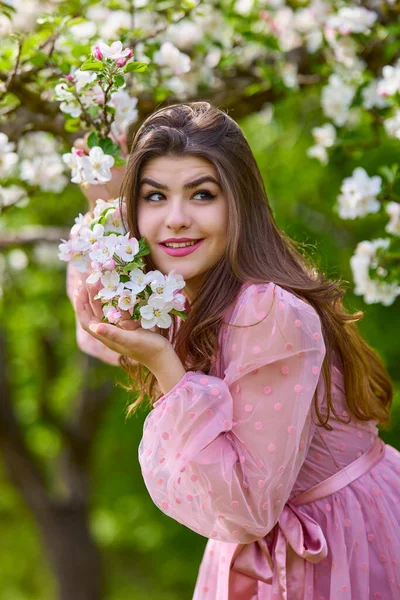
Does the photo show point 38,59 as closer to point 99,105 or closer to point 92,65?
point 99,105

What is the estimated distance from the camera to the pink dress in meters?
1.98

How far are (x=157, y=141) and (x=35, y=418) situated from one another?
331 inches

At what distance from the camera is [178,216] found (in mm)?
2107

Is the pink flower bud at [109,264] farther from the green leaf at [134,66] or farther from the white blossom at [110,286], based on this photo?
the green leaf at [134,66]

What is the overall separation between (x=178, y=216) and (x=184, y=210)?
0.03 m

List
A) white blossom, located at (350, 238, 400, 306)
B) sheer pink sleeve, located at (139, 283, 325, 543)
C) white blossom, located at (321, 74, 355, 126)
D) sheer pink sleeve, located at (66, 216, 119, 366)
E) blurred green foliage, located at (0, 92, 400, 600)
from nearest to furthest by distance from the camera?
sheer pink sleeve, located at (139, 283, 325, 543), sheer pink sleeve, located at (66, 216, 119, 366), white blossom, located at (350, 238, 400, 306), white blossom, located at (321, 74, 355, 126), blurred green foliage, located at (0, 92, 400, 600)

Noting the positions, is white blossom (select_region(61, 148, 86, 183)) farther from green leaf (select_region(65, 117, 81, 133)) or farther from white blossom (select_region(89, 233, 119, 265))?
white blossom (select_region(89, 233, 119, 265))

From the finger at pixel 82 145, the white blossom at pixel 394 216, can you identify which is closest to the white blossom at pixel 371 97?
the white blossom at pixel 394 216

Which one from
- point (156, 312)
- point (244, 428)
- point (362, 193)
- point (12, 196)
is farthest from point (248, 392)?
point (12, 196)

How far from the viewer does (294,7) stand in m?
4.05

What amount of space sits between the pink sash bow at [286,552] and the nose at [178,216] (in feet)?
2.50

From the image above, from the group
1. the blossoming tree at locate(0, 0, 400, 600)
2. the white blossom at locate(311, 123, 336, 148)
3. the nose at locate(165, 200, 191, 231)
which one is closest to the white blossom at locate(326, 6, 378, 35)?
the blossoming tree at locate(0, 0, 400, 600)

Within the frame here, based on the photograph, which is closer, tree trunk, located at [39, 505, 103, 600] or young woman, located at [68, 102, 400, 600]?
young woman, located at [68, 102, 400, 600]

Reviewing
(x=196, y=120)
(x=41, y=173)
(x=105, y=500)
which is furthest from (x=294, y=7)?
(x=105, y=500)
